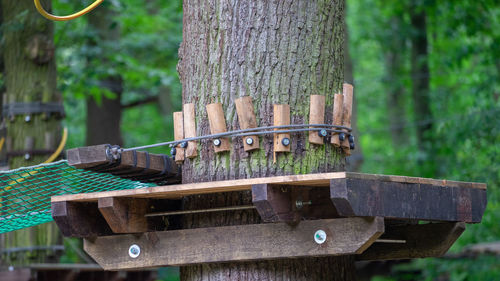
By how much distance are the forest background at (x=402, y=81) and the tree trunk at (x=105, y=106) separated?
2cm

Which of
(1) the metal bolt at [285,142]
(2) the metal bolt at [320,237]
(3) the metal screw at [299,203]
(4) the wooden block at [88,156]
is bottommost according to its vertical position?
(2) the metal bolt at [320,237]

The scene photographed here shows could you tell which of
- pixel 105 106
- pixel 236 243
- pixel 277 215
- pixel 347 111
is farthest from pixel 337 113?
pixel 105 106

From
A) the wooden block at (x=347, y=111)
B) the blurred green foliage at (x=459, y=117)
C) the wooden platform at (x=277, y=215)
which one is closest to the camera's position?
the wooden platform at (x=277, y=215)

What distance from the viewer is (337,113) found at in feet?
10.6

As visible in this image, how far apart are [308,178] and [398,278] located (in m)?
7.50

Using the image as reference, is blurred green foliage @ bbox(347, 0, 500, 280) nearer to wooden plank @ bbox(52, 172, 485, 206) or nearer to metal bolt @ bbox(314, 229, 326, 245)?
metal bolt @ bbox(314, 229, 326, 245)

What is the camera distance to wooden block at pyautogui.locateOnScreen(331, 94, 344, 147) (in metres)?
3.19

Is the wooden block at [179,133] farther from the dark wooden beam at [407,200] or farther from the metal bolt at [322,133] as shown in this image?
the dark wooden beam at [407,200]

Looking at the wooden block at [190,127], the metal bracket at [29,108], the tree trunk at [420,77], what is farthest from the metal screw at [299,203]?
the tree trunk at [420,77]

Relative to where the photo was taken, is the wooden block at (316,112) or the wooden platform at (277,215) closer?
the wooden platform at (277,215)

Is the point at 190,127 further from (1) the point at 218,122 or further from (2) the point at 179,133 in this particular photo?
(1) the point at 218,122

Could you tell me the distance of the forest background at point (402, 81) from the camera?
926cm

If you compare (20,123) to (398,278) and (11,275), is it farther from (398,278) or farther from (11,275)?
(398,278)

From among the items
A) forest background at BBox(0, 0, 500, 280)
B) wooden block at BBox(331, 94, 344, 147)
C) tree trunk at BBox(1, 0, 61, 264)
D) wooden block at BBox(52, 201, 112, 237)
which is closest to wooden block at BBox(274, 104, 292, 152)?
wooden block at BBox(331, 94, 344, 147)
